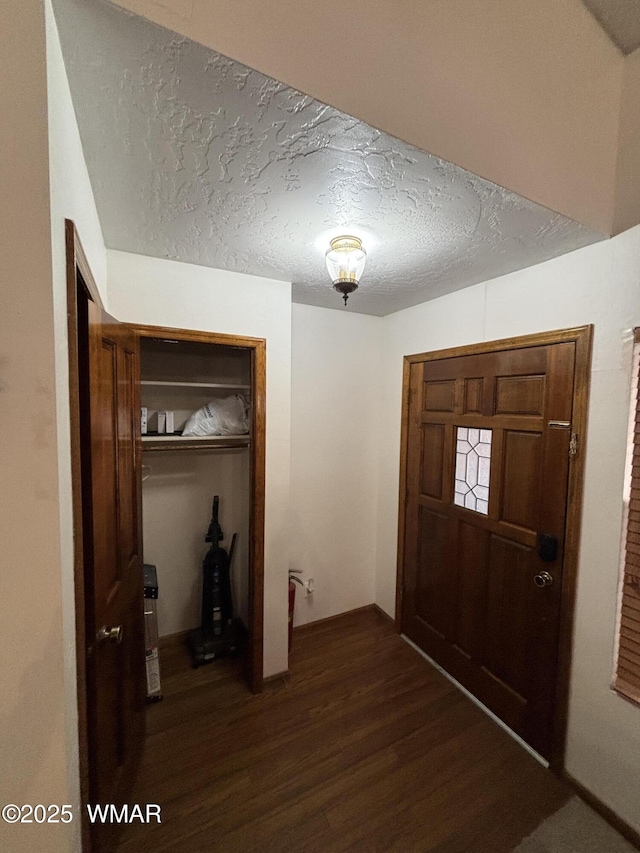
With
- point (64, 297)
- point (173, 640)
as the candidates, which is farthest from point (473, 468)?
point (173, 640)

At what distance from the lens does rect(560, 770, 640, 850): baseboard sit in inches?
47.8

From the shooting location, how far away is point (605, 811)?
1.28 m

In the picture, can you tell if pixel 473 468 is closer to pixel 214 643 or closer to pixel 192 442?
pixel 192 442

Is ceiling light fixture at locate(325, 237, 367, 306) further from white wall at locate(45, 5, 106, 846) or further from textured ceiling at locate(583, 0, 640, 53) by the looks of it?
textured ceiling at locate(583, 0, 640, 53)

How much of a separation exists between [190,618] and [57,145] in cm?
256

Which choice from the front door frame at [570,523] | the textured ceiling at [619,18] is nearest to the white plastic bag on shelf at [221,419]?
the front door frame at [570,523]

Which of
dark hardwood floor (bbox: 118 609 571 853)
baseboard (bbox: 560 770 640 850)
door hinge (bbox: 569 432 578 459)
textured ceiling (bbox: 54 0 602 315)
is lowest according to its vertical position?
dark hardwood floor (bbox: 118 609 571 853)

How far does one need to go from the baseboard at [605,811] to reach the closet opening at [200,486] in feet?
4.97

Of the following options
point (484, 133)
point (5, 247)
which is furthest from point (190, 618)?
point (484, 133)

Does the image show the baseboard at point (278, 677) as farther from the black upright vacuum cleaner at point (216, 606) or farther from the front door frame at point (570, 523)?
the front door frame at point (570, 523)

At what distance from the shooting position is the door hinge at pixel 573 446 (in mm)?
1384

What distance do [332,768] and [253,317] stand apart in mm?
2210

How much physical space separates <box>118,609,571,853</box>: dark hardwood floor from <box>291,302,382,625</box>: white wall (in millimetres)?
578

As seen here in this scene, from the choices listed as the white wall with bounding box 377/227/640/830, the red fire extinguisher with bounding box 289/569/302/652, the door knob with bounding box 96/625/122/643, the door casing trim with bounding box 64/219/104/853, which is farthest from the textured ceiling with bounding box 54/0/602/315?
the red fire extinguisher with bounding box 289/569/302/652
